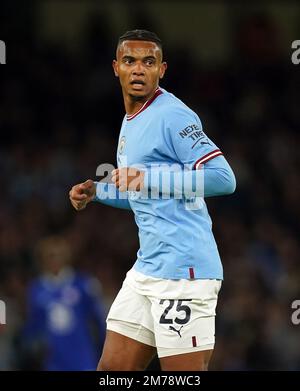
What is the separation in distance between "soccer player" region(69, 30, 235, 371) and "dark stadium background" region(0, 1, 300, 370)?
4.22m

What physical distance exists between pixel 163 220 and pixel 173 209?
0.07 meters

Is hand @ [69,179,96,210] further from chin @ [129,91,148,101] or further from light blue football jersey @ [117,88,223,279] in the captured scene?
chin @ [129,91,148,101]

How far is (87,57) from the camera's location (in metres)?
12.3

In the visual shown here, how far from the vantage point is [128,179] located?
4.44m

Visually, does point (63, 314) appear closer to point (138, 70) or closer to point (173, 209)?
point (173, 209)

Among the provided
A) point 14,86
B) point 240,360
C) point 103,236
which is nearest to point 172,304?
point 240,360

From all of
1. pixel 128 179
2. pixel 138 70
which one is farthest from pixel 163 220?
pixel 138 70

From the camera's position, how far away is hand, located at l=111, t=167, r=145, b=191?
443 centimetres

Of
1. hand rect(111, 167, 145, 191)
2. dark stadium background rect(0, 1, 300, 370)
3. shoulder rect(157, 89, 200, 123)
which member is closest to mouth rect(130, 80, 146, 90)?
shoulder rect(157, 89, 200, 123)

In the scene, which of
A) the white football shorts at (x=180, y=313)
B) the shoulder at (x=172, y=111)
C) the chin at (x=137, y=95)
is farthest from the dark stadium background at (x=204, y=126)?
the shoulder at (x=172, y=111)

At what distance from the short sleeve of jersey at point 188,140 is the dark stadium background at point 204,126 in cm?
466

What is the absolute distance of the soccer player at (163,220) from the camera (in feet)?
14.8

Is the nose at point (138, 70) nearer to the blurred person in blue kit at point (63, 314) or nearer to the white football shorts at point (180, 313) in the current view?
the white football shorts at point (180, 313)
